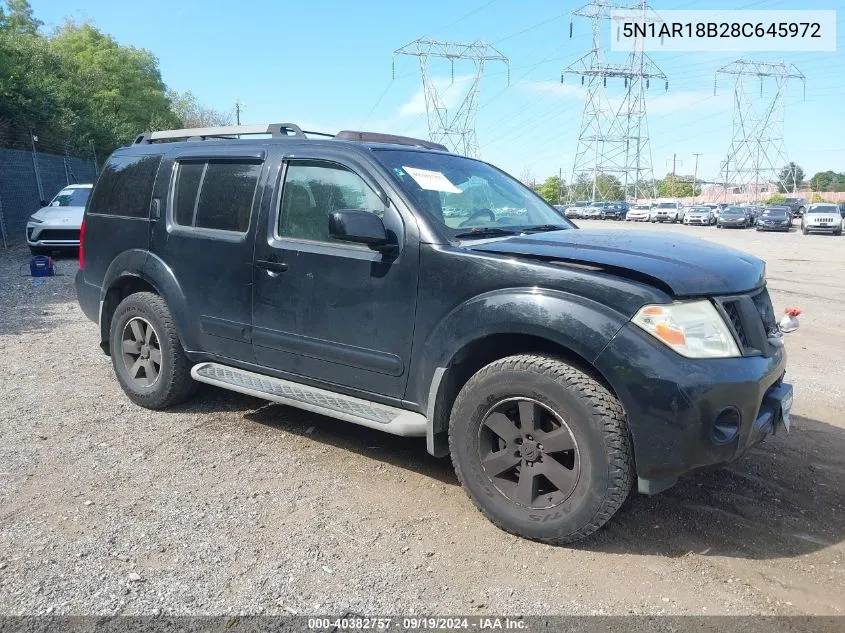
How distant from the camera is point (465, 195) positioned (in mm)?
3979

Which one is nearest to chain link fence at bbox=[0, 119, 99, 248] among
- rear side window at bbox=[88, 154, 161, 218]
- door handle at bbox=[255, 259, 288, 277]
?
rear side window at bbox=[88, 154, 161, 218]

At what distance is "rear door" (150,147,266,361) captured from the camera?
4.22m

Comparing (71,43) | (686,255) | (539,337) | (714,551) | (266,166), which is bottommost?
(714,551)

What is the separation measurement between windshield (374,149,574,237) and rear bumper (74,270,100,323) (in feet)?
9.12

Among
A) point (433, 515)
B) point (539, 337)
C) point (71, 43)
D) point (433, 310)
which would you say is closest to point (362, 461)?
point (433, 515)

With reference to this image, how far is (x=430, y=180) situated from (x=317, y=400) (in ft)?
4.68

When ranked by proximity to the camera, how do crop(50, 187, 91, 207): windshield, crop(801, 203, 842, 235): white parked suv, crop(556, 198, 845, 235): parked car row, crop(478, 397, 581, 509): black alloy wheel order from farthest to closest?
crop(556, 198, 845, 235): parked car row
crop(801, 203, 842, 235): white parked suv
crop(50, 187, 91, 207): windshield
crop(478, 397, 581, 509): black alloy wheel

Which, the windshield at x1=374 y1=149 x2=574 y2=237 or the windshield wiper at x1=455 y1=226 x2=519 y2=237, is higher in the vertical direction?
the windshield at x1=374 y1=149 x2=574 y2=237

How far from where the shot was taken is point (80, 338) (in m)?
7.30

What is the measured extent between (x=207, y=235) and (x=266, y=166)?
0.62 metres

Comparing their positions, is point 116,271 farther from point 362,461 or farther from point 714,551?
point 714,551

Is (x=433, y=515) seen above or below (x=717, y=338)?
below

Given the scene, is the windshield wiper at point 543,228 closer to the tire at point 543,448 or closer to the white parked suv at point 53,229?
the tire at point 543,448

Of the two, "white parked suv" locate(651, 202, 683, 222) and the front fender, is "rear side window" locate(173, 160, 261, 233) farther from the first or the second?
"white parked suv" locate(651, 202, 683, 222)
